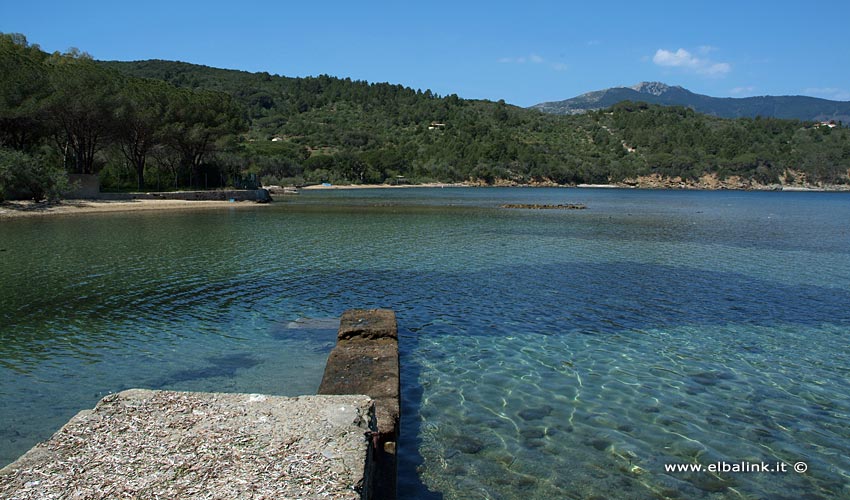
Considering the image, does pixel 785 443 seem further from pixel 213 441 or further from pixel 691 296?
pixel 691 296

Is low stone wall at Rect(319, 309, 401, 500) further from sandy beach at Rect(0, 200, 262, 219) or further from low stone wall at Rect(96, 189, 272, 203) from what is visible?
low stone wall at Rect(96, 189, 272, 203)

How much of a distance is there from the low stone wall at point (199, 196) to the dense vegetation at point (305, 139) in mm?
3509

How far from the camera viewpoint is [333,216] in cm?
4197

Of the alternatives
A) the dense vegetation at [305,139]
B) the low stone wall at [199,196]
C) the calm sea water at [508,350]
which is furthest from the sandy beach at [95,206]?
the calm sea water at [508,350]

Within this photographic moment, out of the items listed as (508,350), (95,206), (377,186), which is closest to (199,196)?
(95,206)

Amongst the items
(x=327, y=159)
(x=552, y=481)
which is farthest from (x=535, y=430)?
(x=327, y=159)

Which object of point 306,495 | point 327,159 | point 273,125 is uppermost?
point 273,125

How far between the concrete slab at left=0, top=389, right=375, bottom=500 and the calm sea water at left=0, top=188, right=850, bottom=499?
4.78 ft

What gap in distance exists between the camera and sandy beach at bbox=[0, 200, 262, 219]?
38.3 m

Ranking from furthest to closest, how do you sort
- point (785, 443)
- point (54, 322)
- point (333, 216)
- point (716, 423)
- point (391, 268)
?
point (333, 216), point (391, 268), point (54, 322), point (716, 423), point (785, 443)

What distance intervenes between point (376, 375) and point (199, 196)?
54.6 meters

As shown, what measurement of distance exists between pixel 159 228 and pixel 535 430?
28775 millimetres

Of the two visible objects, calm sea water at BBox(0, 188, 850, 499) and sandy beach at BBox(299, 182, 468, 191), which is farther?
sandy beach at BBox(299, 182, 468, 191)

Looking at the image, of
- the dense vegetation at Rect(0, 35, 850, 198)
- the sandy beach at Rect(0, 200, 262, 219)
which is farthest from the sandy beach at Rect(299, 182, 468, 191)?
the sandy beach at Rect(0, 200, 262, 219)
